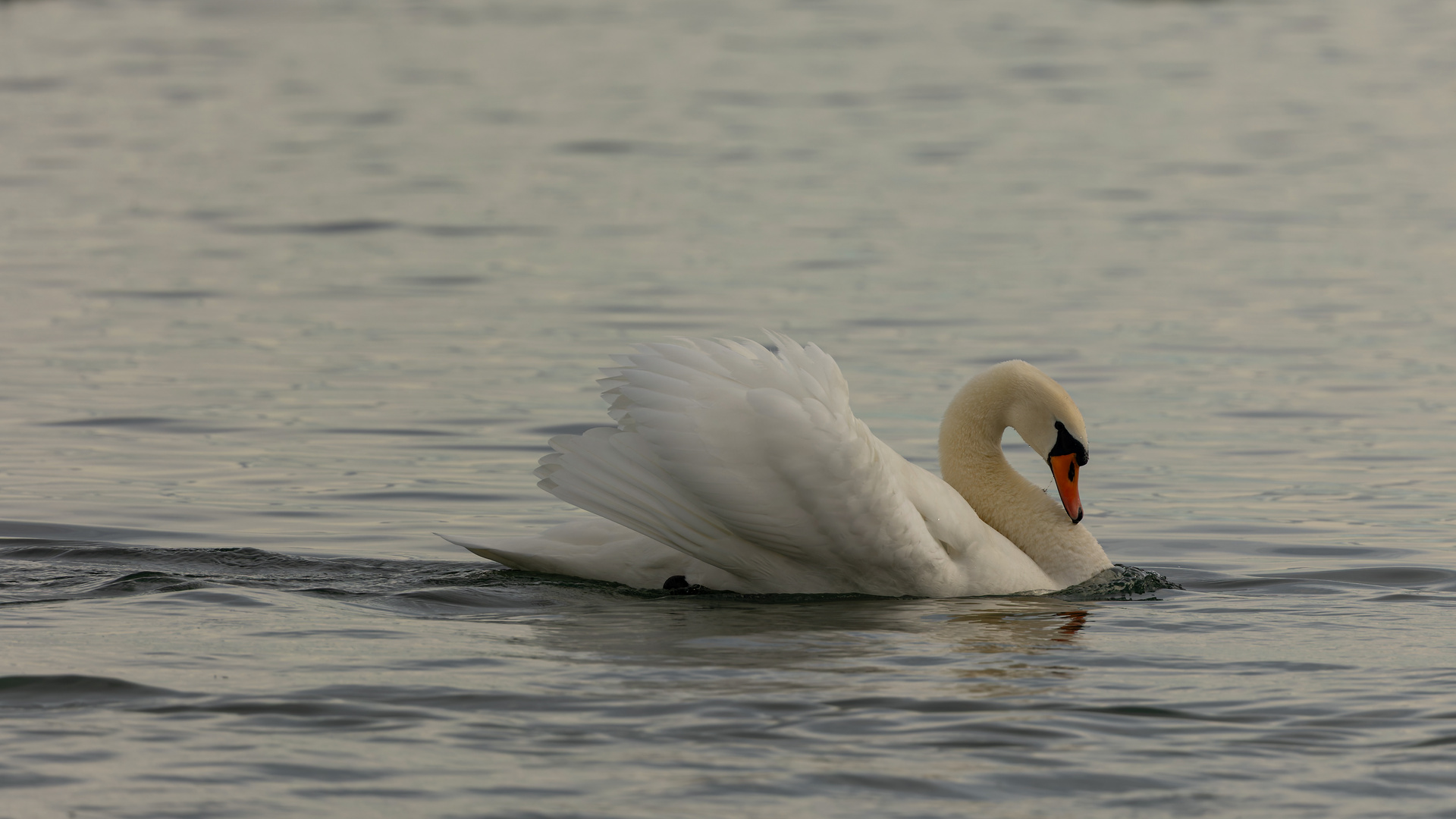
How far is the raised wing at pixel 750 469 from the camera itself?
8734 mm

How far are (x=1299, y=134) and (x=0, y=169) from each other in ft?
57.8

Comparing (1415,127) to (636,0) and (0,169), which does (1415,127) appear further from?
(636,0)

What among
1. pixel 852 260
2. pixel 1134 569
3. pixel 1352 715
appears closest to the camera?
pixel 1352 715

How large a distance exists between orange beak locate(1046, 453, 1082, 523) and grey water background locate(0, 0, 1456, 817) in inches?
28.2

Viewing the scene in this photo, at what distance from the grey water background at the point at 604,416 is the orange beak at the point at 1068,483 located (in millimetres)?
717

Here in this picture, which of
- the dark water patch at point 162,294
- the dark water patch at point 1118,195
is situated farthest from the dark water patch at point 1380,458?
the dark water patch at point 1118,195

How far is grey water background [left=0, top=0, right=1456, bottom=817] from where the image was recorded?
6930 millimetres

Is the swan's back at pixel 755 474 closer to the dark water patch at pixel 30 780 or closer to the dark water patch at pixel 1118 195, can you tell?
the dark water patch at pixel 30 780

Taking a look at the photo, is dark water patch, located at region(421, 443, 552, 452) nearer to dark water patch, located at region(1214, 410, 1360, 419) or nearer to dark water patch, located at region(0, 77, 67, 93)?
Result: dark water patch, located at region(1214, 410, 1360, 419)

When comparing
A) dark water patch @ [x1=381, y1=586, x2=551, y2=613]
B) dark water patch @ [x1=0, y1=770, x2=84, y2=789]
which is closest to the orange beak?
dark water patch @ [x1=381, y1=586, x2=551, y2=613]

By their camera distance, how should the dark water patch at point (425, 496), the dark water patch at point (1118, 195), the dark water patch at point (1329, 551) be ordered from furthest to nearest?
the dark water patch at point (1118, 195) → the dark water patch at point (425, 496) → the dark water patch at point (1329, 551)

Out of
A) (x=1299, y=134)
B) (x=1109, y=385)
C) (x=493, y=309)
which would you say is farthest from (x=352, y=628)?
(x=1299, y=134)

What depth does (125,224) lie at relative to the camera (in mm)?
21438

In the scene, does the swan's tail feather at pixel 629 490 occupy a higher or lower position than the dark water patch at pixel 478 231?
lower
